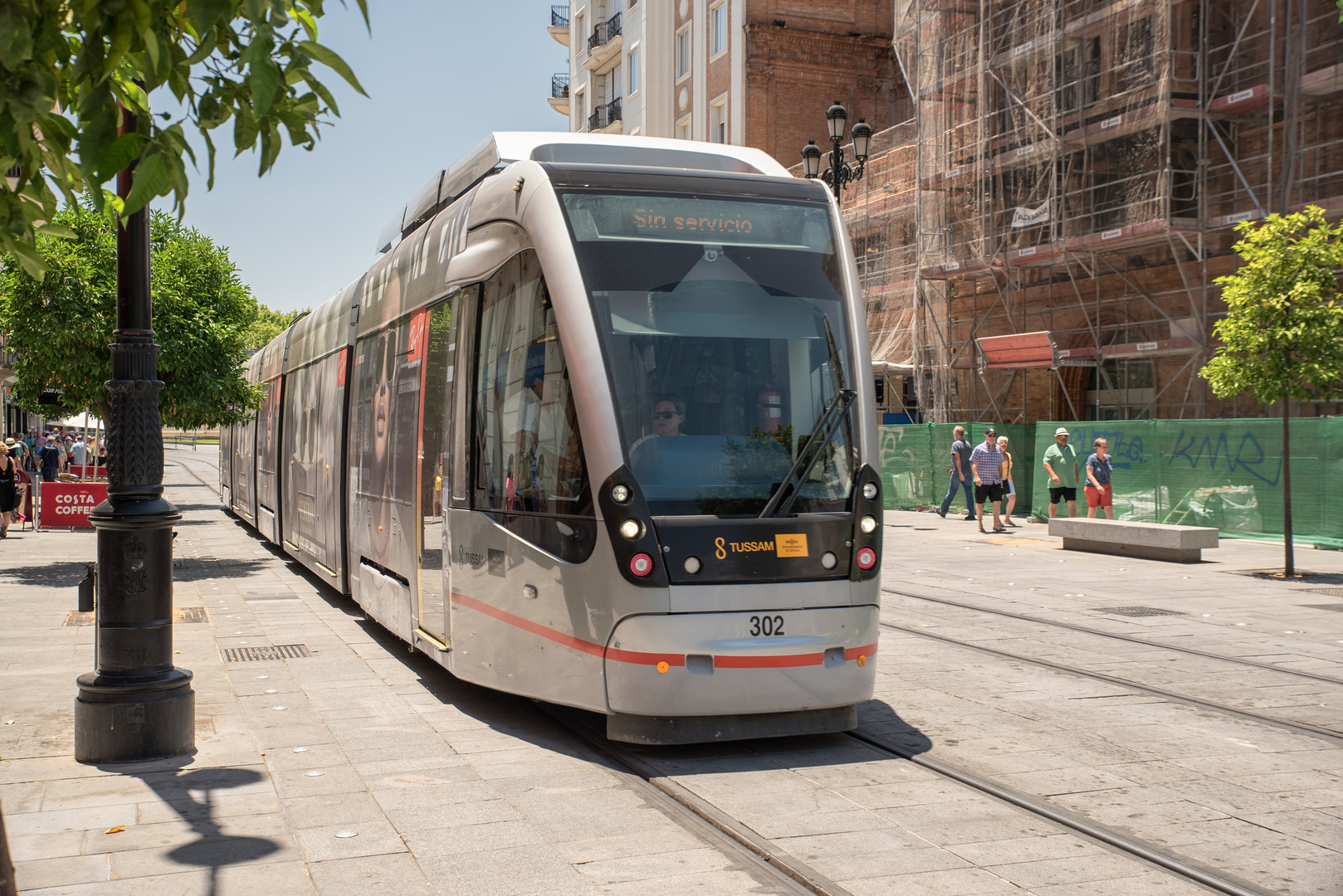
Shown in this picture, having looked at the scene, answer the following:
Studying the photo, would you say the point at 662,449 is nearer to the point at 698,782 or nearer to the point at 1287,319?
the point at 698,782

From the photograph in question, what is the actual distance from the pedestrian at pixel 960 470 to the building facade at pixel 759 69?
1751 cm

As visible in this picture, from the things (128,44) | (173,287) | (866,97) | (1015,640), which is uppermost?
(866,97)

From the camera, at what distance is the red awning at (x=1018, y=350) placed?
84.5 ft

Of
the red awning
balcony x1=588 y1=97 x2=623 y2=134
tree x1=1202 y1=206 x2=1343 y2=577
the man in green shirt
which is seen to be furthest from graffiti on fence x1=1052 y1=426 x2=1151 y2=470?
balcony x1=588 y1=97 x2=623 y2=134

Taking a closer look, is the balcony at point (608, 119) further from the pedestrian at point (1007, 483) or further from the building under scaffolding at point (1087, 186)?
the pedestrian at point (1007, 483)

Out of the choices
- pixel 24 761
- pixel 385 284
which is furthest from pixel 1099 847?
pixel 385 284

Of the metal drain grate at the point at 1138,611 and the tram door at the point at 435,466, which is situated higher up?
the tram door at the point at 435,466

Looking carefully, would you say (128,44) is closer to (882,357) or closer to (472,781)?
(472,781)

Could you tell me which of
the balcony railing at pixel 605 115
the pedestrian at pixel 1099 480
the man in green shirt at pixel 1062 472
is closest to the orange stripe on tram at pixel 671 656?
the pedestrian at pixel 1099 480

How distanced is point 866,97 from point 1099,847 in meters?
39.6

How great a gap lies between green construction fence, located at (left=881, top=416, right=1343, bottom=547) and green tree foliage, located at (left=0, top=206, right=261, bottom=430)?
1032 cm

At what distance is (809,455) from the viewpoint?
641 cm

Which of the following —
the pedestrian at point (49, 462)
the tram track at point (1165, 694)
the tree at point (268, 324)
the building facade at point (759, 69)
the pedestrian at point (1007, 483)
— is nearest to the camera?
→ the tram track at point (1165, 694)

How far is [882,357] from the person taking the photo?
3256cm
